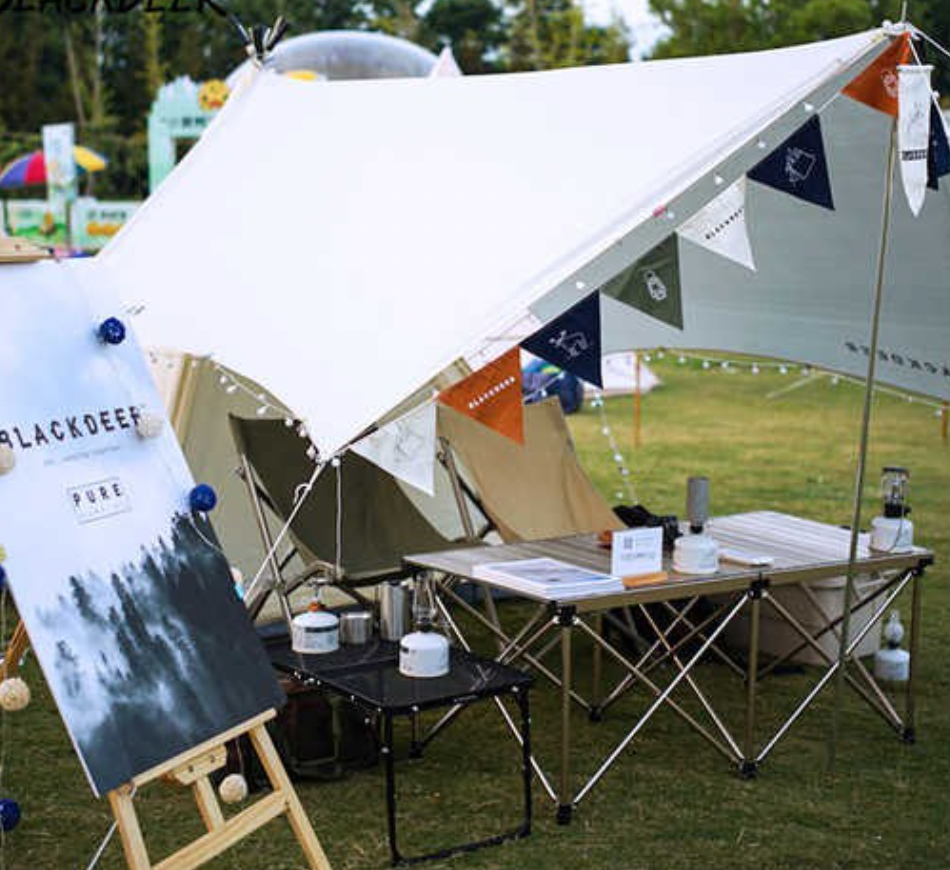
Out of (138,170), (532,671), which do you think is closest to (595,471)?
(532,671)

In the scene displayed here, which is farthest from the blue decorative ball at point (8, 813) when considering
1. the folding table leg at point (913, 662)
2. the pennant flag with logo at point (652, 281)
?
the folding table leg at point (913, 662)

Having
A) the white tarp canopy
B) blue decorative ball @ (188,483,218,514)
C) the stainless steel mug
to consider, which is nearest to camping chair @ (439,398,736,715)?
the white tarp canopy

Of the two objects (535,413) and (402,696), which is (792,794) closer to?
(402,696)

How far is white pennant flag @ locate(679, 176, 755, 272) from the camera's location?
3.86m

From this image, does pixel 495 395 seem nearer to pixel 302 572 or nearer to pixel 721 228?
pixel 721 228

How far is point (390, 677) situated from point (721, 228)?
1.51 m

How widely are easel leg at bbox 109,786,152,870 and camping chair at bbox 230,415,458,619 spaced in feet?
Result: 5.56

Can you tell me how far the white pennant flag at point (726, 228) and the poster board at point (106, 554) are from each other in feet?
5.53

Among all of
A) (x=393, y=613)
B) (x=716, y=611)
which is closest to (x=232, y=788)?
(x=393, y=613)

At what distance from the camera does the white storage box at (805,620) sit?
442cm

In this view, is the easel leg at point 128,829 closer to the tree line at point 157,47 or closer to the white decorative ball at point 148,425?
the white decorative ball at point 148,425

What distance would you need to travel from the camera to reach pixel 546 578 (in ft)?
11.3

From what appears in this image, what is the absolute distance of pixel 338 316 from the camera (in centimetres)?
366

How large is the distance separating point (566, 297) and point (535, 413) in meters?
2.01
